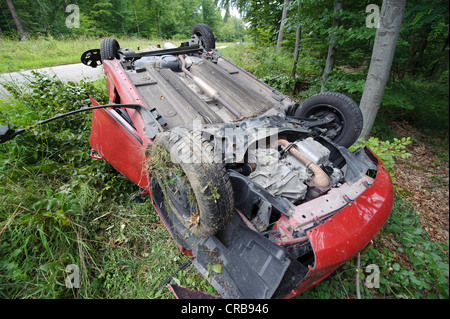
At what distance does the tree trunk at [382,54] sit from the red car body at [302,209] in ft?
4.55

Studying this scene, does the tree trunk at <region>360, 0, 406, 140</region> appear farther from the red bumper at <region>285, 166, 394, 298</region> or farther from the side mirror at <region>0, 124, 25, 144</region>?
the side mirror at <region>0, 124, 25, 144</region>

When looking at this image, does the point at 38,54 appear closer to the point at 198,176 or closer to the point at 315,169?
the point at 198,176

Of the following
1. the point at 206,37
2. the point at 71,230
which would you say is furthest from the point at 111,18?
the point at 71,230

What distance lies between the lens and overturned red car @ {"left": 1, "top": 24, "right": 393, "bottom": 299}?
157 cm

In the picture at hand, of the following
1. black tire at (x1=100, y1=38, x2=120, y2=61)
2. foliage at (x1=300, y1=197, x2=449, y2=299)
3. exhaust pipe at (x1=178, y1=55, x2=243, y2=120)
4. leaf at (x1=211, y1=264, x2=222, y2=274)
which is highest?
black tire at (x1=100, y1=38, x2=120, y2=61)

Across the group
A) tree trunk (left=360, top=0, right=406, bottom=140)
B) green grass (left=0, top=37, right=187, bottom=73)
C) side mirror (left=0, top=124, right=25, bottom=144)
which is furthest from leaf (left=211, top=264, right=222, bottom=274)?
green grass (left=0, top=37, right=187, bottom=73)

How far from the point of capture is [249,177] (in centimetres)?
202

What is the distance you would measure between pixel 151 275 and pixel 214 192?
1.23m

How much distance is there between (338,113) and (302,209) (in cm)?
179

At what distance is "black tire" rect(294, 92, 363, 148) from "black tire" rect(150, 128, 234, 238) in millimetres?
1863

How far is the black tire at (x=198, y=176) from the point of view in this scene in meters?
1.66
